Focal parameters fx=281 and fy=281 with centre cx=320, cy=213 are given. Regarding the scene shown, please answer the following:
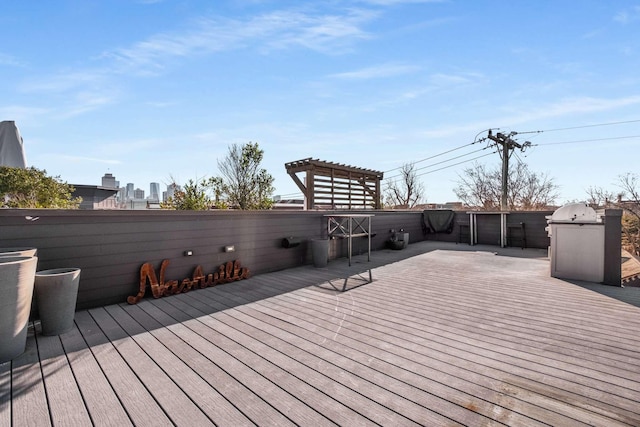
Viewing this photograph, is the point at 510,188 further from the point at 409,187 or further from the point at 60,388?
the point at 60,388

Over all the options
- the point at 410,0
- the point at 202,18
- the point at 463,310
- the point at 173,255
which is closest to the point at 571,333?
the point at 463,310

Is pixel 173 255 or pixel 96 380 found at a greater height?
pixel 173 255

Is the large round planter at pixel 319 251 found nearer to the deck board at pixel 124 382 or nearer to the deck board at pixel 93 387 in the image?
the deck board at pixel 124 382

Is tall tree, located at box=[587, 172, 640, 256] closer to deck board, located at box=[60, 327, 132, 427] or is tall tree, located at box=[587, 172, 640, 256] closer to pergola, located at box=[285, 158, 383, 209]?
pergola, located at box=[285, 158, 383, 209]

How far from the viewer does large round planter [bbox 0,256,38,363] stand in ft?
6.36

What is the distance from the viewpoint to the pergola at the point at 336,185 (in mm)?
7223

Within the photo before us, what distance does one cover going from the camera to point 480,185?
15164 mm

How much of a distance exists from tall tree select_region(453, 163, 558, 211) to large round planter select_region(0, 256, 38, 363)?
1457 cm

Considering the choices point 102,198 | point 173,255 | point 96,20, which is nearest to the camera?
point 173,255

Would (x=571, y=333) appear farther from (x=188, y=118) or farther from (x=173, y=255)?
(x=188, y=118)

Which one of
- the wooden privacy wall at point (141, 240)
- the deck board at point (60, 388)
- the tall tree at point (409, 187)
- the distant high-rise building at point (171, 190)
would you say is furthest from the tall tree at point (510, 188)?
the deck board at point (60, 388)

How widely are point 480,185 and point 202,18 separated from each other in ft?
49.0

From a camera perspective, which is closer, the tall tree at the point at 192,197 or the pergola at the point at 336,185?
the tall tree at the point at 192,197

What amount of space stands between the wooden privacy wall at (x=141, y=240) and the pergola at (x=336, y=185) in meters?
1.79
